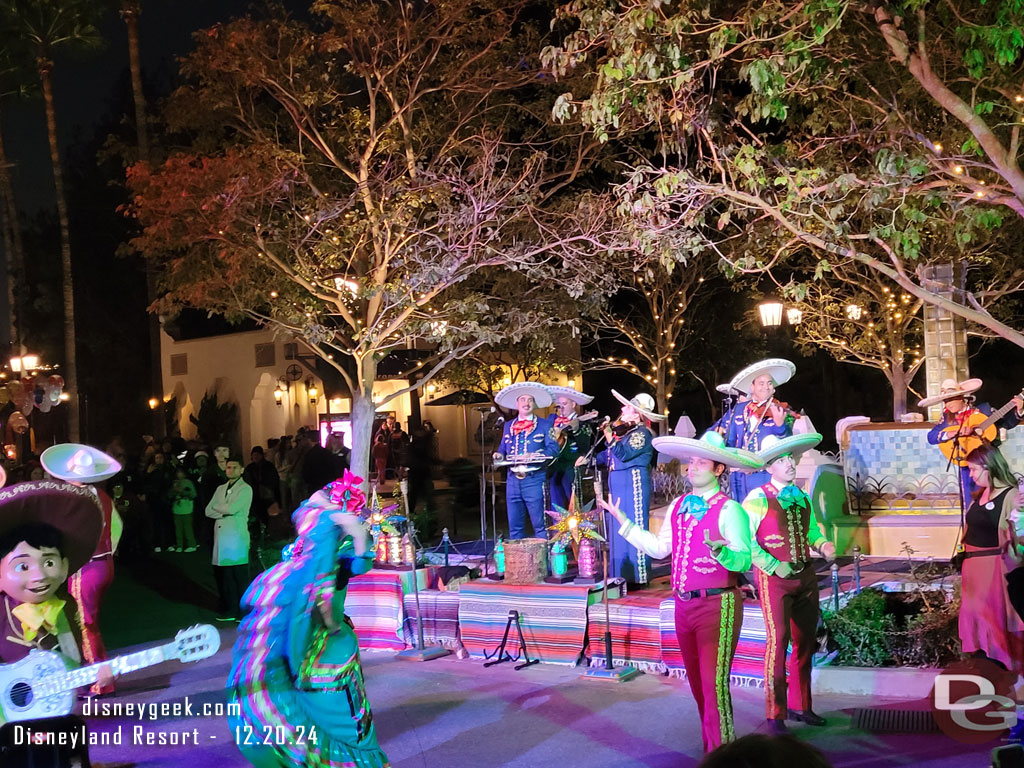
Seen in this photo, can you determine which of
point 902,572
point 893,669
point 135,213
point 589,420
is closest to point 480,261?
point 589,420

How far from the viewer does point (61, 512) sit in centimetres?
491

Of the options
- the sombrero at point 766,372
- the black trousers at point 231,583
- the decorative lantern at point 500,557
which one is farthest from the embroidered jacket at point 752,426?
the black trousers at point 231,583

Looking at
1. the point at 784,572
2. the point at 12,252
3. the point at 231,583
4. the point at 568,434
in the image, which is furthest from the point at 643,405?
the point at 12,252

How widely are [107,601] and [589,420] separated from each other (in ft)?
→ 22.6

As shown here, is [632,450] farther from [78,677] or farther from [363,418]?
[363,418]

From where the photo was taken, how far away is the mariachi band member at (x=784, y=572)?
6.46 meters

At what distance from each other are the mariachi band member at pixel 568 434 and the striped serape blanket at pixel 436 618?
1.64m

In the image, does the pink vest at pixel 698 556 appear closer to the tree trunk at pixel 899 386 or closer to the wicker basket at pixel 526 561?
the wicker basket at pixel 526 561

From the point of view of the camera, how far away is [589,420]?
1126 centimetres

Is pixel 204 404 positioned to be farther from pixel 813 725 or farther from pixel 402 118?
pixel 813 725

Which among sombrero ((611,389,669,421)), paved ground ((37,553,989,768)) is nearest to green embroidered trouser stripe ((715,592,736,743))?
paved ground ((37,553,989,768))

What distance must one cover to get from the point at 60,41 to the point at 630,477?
18683mm

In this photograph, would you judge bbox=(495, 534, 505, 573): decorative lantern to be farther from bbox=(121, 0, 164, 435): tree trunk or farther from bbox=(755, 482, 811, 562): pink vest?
bbox=(121, 0, 164, 435): tree trunk

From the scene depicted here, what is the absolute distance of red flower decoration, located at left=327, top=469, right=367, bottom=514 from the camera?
22.7ft
